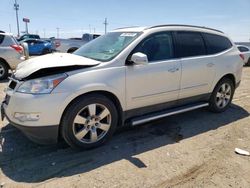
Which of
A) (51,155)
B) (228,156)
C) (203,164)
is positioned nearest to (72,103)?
(51,155)

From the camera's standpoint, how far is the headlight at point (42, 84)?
3062mm

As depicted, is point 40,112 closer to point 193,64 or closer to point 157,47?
point 157,47

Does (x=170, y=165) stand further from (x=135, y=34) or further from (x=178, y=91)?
(x=135, y=34)

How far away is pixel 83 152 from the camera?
3.49 metres

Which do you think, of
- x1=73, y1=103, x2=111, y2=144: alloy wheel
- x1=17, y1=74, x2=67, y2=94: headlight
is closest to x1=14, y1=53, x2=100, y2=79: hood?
x1=17, y1=74, x2=67, y2=94: headlight

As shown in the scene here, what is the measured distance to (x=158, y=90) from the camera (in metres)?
4.01

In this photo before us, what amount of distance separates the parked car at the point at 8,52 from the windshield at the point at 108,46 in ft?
16.4

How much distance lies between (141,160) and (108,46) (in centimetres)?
188

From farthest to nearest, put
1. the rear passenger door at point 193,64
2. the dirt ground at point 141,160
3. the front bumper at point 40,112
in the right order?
the rear passenger door at point 193,64 < the front bumper at point 40,112 < the dirt ground at point 141,160

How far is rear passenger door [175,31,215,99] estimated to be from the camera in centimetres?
432

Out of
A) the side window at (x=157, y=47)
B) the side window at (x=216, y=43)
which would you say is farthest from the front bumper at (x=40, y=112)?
the side window at (x=216, y=43)

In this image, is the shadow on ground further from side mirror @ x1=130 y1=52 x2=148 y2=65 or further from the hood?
side mirror @ x1=130 y1=52 x2=148 y2=65

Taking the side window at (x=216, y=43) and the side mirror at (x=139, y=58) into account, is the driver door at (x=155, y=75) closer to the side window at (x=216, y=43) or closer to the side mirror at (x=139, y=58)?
the side mirror at (x=139, y=58)

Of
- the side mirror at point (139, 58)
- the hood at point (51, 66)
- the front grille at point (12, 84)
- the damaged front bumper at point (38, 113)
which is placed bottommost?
the damaged front bumper at point (38, 113)
